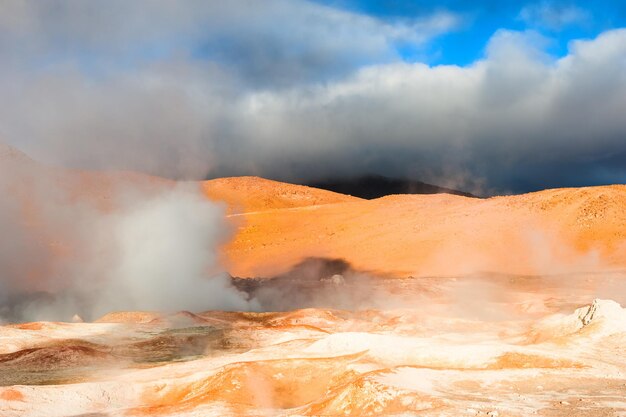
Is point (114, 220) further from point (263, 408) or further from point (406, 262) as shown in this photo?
point (263, 408)

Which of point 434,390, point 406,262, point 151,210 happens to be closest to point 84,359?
point 434,390

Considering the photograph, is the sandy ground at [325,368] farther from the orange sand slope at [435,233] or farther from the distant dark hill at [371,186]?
the distant dark hill at [371,186]

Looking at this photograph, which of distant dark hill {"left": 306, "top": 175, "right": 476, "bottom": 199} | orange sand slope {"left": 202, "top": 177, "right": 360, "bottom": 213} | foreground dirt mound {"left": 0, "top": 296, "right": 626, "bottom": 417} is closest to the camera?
foreground dirt mound {"left": 0, "top": 296, "right": 626, "bottom": 417}

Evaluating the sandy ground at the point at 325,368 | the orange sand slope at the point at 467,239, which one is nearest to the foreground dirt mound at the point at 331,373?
the sandy ground at the point at 325,368

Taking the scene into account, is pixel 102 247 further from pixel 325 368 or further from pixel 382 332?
pixel 325 368

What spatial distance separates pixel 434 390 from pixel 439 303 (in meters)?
16.2

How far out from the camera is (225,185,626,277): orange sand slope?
117 feet

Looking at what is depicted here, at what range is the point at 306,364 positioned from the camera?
11.8m

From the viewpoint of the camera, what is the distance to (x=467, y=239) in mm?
40906

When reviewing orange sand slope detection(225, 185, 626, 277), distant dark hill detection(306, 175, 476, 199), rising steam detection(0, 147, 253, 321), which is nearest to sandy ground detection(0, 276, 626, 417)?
rising steam detection(0, 147, 253, 321)

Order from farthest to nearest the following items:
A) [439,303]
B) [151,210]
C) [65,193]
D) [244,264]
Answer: [244,264]
[65,193]
[151,210]
[439,303]

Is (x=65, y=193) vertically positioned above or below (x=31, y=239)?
above

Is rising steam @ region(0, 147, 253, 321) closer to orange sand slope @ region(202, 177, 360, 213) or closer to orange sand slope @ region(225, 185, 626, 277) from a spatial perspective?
orange sand slope @ region(225, 185, 626, 277)

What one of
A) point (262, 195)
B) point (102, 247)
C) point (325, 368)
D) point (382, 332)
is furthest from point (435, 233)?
point (262, 195)
